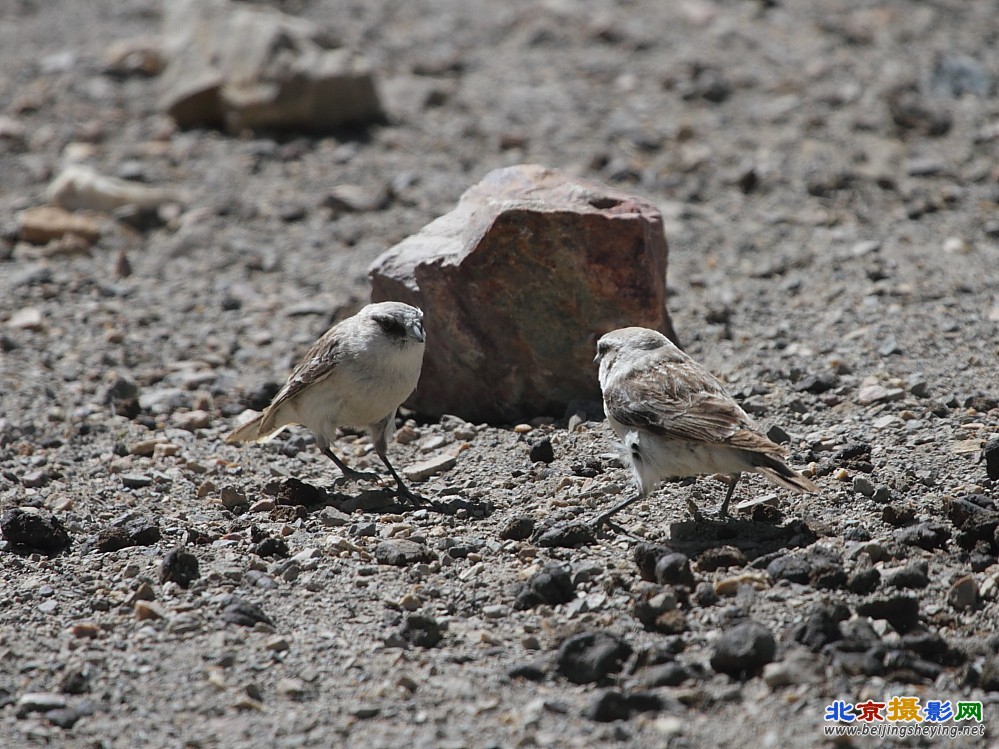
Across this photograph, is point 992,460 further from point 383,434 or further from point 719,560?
point 383,434

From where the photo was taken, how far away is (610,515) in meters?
6.12

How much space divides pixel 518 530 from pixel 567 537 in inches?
10.8

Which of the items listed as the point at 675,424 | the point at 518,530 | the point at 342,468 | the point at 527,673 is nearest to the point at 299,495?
the point at 342,468

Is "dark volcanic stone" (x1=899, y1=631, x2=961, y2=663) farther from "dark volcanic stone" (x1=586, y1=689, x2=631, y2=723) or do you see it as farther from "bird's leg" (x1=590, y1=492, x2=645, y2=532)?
"bird's leg" (x1=590, y1=492, x2=645, y2=532)

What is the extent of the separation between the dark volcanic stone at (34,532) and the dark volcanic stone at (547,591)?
246 cm

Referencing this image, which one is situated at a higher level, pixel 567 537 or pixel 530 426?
pixel 567 537

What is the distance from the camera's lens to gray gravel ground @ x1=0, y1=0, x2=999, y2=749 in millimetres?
4691

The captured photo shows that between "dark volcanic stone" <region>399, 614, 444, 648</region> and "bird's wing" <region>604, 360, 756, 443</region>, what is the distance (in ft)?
5.11

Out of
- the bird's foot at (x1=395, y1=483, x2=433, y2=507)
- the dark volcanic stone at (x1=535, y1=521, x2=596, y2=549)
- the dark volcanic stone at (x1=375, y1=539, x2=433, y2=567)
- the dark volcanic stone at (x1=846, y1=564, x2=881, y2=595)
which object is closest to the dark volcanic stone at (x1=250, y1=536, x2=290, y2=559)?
the dark volcanic stone at (x1=375, y1=539, x2=433, y2=567)

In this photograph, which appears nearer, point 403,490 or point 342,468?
point 403,490

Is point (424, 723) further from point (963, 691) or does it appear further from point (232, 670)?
point (963, 691)

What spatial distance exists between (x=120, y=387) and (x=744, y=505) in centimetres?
438

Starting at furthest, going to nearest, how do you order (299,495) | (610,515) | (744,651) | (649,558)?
(299,495)
(610,515)
(649,558)
(744,651)

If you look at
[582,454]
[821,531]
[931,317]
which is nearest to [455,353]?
[582,454]
